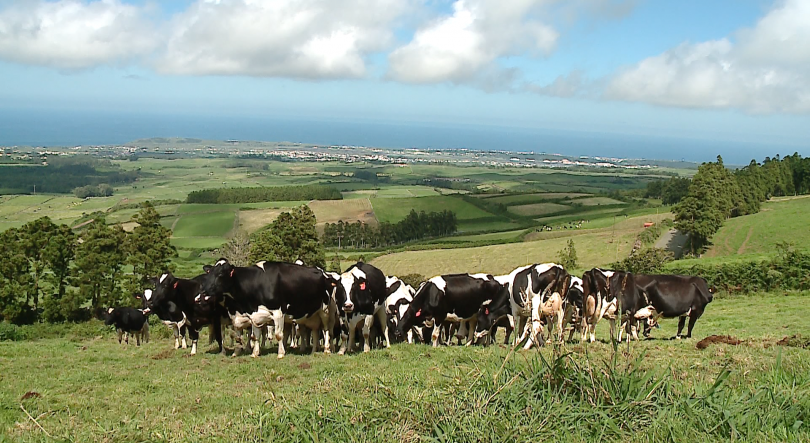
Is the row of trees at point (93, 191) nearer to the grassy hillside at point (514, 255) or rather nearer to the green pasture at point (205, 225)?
the green pasture at point (205, 225)

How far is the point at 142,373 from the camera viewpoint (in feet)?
34.5

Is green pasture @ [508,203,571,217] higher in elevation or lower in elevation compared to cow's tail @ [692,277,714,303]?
lower

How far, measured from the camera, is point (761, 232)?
1852 inches

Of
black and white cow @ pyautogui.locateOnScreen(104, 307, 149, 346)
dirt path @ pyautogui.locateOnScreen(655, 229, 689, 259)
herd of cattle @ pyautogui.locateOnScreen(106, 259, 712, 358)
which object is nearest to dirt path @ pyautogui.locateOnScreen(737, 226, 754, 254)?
dirt path @ pyautogui.locateOnScreen(655, 229, 689, 259)

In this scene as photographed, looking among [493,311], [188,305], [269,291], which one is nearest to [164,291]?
[188,305]

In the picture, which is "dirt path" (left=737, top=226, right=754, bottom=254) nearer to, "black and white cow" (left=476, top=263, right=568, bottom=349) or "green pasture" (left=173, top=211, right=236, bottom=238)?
"black and white cow" (left=476, top=263, right=568, bottom=349)

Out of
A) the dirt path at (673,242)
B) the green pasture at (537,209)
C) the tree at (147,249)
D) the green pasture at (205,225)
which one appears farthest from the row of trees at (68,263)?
the green pasture at (537,209)

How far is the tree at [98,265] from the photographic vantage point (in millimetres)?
28781

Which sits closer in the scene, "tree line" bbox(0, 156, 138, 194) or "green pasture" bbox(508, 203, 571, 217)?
"green pasture" bbox(508, 203, 571, 217)

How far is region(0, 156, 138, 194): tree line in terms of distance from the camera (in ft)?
364

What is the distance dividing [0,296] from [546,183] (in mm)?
119045

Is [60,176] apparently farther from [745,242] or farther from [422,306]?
[422,306]

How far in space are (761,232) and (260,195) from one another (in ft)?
248

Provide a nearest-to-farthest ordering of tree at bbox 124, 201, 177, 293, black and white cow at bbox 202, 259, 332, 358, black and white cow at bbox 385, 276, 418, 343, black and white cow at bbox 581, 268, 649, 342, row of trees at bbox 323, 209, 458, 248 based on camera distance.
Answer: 1. black and white cow at bbox 202, 259, 332, 358
2. black and white cow at bbox 581, 268, 649, 342
3. black and white cow at bbox 385, 276, 418, 343
4. tree at bbox 124, 201, 177, 293
5. row of trees at bbox 323, 209, 458, 248
